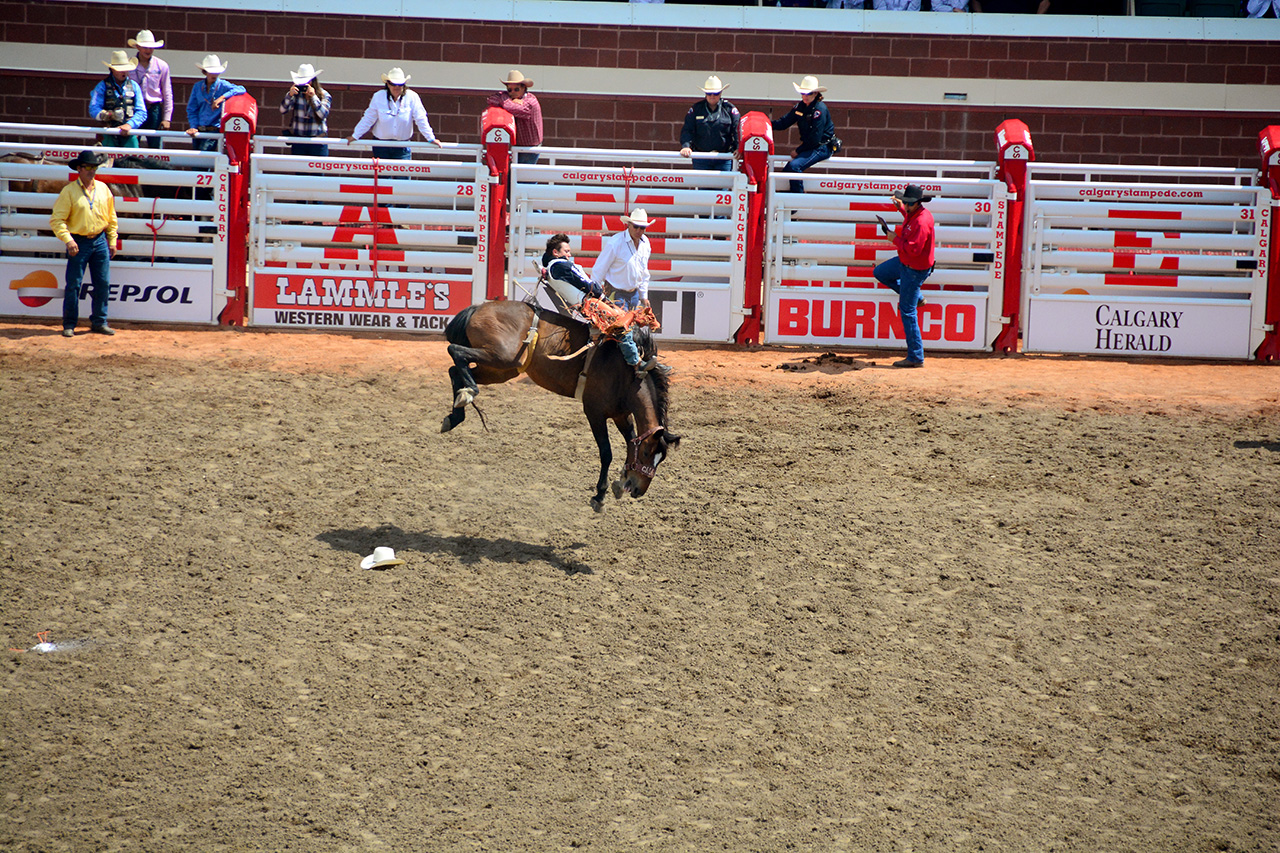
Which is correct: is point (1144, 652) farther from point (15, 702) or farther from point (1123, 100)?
point (1123, 100)

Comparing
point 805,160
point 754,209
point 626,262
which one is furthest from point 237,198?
point 805,160

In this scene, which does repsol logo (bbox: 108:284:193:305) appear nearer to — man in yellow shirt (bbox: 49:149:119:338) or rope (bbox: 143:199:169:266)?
rope (bbox: 143:199:169:266)

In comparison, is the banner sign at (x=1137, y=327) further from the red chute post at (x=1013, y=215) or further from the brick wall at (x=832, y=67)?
the brick wall at (x=832, y=67)

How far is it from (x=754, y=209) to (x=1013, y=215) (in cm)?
294

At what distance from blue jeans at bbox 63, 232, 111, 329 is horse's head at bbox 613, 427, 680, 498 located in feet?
25.4

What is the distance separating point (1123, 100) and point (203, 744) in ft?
54.6

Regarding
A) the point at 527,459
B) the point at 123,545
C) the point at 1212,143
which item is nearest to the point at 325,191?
the point at 527,459

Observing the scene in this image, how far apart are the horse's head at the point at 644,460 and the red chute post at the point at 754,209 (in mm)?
5947

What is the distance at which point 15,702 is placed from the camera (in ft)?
20.8

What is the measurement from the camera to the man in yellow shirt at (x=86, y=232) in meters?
12.6

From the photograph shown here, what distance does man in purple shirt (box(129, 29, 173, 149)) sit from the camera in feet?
47.3

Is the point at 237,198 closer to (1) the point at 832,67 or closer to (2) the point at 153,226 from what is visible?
(2) the point at 153,226

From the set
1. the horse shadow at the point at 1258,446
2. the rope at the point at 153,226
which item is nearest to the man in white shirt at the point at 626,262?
the rope at the point at 153,226

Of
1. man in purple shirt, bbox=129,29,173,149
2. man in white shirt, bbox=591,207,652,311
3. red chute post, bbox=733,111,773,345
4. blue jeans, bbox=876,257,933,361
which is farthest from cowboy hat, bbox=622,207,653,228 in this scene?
man in purple shirt, bbox=129,29,173,149
